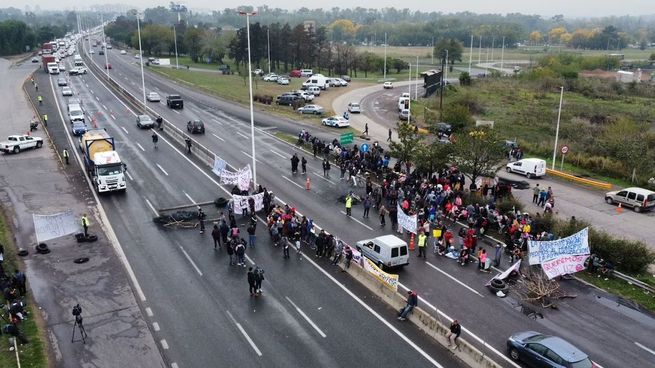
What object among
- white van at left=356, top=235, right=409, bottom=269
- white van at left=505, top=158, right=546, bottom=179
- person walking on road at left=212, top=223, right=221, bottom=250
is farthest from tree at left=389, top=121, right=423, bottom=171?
person walking on road at left=212, top=223, right=221, bottom=250

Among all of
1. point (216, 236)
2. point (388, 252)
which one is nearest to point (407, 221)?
point (388, 252)

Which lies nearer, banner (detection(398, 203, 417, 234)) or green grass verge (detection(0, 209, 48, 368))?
green grass verge (detection(0, 209, 48, 368))

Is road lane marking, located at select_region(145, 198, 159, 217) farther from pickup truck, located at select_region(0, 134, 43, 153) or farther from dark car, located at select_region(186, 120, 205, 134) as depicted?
dark car, located at select_region(186, 120, 205, 134)

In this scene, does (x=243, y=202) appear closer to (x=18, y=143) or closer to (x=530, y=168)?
(x=530, y=168)

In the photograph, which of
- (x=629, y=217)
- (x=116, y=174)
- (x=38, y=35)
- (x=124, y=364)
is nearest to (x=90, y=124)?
(x=116, y=174)

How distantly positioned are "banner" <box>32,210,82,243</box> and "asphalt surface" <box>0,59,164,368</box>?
93cm

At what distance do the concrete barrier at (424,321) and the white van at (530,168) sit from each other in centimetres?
2285

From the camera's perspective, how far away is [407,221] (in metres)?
28.2

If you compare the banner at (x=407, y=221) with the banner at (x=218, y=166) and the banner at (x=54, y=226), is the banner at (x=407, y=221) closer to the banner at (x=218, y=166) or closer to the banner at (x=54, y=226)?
the banner at (x=218, y=166)

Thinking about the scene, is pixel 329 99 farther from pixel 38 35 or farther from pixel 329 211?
pixel 38 35

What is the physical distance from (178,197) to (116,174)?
430 cm

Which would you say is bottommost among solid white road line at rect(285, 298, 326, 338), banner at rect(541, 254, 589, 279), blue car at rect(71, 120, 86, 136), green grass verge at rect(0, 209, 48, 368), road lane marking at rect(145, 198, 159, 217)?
solid white road line at rect(285, 298, 326, 338)

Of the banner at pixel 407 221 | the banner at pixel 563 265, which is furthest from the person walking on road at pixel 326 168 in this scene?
the banner at pixel 563 265

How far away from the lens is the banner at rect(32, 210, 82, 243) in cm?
2695
